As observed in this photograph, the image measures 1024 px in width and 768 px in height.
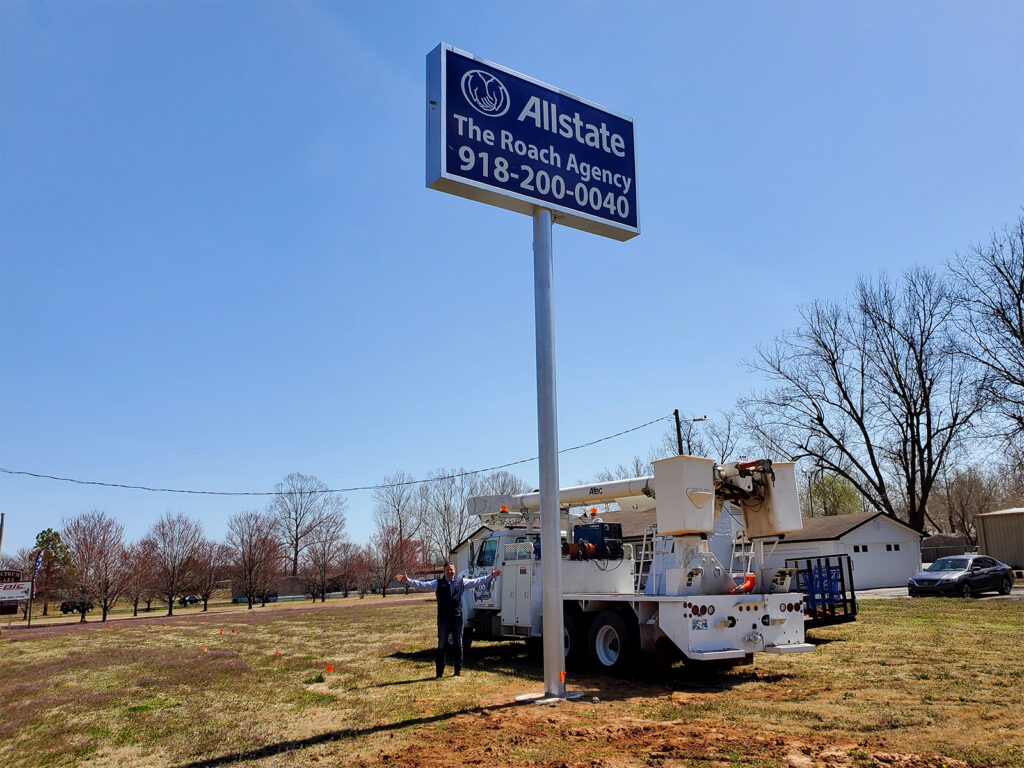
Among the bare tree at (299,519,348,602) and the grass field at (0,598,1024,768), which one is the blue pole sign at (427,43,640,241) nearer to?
the grass field at (0,598,1024,768)

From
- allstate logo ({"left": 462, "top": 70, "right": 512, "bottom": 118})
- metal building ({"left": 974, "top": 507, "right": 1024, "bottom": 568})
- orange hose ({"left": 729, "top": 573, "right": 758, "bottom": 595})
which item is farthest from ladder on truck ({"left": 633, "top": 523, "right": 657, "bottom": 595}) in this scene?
metal building ({"left": 974, "top": 507, "right": 1024, "bottom": 568})

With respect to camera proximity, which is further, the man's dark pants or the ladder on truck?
the ladder on truck

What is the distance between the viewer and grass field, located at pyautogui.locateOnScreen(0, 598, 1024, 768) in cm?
648

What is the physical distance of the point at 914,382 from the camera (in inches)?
1594

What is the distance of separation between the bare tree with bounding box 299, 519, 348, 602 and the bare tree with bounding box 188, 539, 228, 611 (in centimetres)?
728

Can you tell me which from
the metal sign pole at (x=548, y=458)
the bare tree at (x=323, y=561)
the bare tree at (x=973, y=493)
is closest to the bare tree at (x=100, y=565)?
the bare tree at (x=323, y=561)

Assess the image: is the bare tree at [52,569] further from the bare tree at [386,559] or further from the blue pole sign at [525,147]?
the blue pole sign at [525,147]

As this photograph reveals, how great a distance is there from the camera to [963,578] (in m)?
25.8

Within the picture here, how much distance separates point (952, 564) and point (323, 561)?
48295 mm

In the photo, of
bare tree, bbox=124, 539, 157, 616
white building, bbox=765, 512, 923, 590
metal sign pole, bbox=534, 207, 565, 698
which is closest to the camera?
metal sign pole, bbox=534, 207, 565, 698

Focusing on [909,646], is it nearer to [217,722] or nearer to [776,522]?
[776,522]

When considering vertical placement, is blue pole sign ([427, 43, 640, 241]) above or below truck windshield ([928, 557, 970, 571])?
above

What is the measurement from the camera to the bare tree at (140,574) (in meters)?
39.5

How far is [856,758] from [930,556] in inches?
2272
